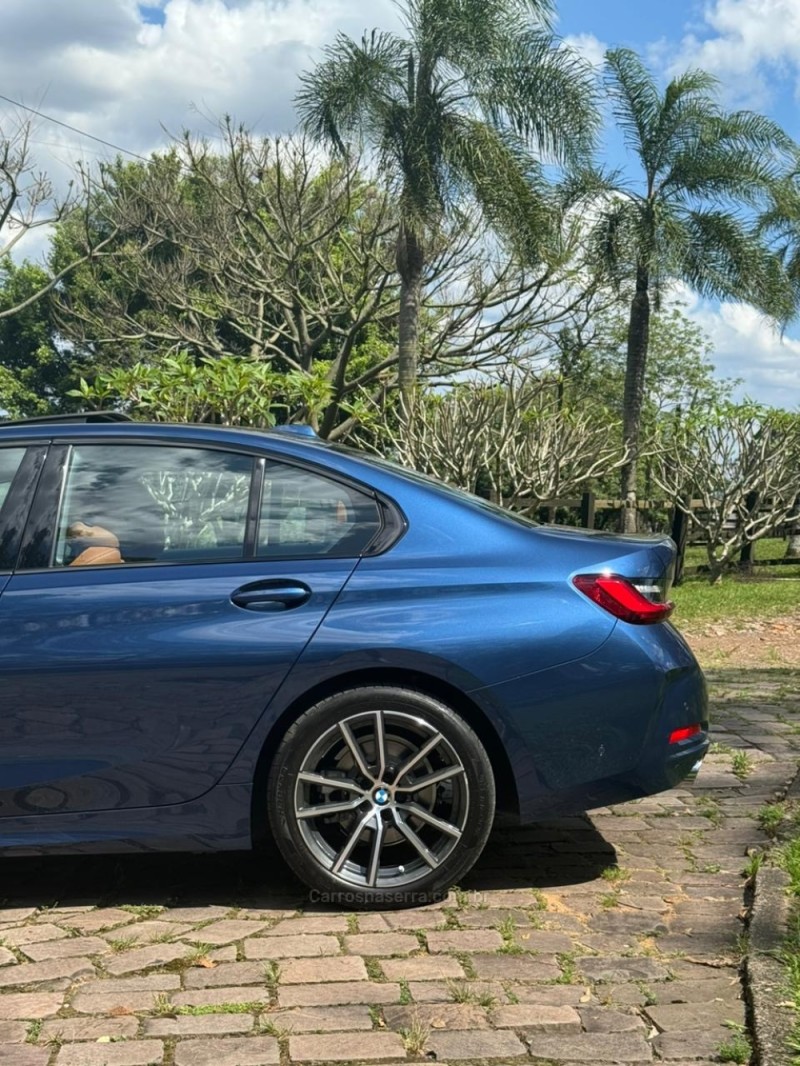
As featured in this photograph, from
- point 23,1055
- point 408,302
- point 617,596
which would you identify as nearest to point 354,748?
point 617,596

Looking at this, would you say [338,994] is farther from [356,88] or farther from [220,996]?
[356,88]

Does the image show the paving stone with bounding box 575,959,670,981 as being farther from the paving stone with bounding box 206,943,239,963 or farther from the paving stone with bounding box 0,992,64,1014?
the paving stone with bounding box 0,992,64,1014

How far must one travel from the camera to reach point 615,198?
74.0 ft

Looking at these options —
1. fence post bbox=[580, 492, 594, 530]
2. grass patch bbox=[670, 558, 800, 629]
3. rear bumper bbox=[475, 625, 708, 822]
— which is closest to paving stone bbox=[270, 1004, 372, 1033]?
rear bumper bbox=[475, 625, 708, 822]

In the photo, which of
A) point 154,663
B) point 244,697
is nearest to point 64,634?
point 154,663

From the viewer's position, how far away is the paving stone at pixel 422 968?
11.6 ft

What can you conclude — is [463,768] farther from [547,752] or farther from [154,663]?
[154,663]

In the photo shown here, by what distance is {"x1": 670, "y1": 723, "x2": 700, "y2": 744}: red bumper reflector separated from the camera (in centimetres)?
417

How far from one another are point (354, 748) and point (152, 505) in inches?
42.6

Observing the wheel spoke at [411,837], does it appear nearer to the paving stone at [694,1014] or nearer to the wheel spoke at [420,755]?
the wheel spoke at [420,755]

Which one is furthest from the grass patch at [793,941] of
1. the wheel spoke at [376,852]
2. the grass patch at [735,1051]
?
the wheel spoke at [376,852]

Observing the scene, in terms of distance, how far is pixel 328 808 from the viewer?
4023 millimetres

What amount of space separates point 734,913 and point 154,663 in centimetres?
208

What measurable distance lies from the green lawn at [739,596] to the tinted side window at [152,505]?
10652 mm
